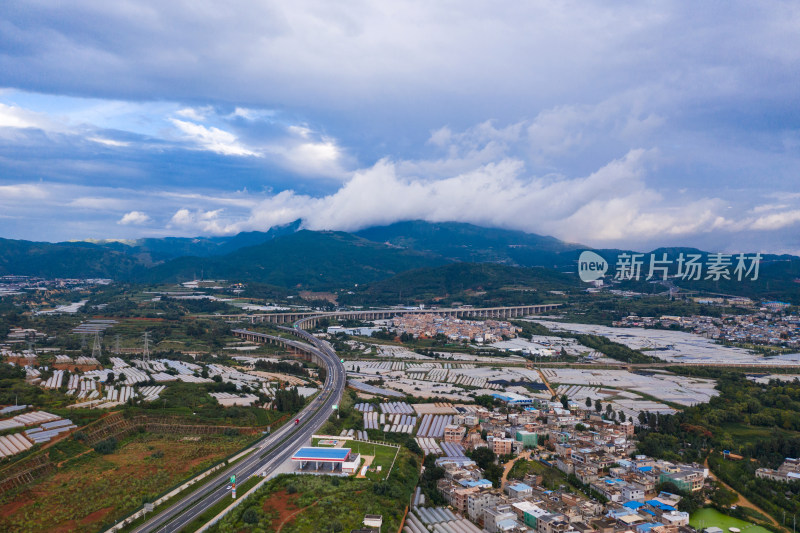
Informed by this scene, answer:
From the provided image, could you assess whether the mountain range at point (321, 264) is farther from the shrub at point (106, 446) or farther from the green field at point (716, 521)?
the shrub at point (106, 446)

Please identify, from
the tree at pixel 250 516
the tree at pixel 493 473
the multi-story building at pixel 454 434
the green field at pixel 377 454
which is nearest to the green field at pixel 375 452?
A: the green field at pixel 377 454

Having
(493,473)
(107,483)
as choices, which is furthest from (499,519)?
(107,483)

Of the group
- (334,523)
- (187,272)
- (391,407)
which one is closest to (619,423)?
(391,407)

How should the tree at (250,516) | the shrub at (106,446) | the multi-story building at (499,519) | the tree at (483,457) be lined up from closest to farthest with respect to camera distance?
the tree at (250,516), the multi-story building at (499,519), the shrub at (106,446), the tree at (483,457)

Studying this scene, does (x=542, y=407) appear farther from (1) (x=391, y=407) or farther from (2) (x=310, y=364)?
(2) (x=310, y=364)

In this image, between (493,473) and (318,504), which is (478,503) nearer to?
(493,473)

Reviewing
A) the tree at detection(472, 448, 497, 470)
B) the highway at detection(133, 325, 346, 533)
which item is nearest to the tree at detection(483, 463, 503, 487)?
the tree at detection(472, 448, 497, 470)

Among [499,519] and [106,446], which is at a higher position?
[499,519]
